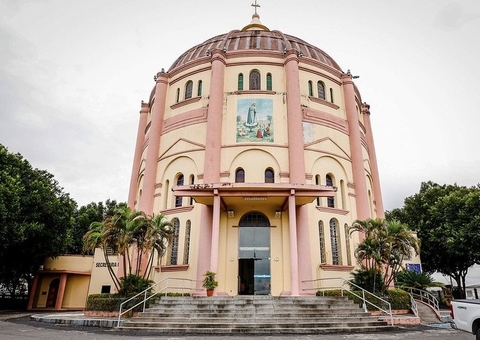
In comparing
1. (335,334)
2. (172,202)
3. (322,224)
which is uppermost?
(172,202)

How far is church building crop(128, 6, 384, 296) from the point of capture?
758 inches

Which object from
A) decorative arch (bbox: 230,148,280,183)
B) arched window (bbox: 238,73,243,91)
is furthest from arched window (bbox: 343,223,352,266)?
arched window (bbox: 238,73,243,91)

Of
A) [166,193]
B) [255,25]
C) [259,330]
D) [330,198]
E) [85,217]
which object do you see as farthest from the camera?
[85,217]

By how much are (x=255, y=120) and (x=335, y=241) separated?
884 centimetres

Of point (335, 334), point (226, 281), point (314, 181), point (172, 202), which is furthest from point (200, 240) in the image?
point (335, 334)

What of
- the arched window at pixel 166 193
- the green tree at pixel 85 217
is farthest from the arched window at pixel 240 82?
the green tree at pixel 85 217

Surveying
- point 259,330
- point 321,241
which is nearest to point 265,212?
point 321,241

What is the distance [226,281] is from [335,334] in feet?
27.9

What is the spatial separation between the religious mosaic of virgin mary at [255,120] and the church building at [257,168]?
0.07 meters

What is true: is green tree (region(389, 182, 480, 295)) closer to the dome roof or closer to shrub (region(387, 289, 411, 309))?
shrub (region(387, 289, 411, 309))

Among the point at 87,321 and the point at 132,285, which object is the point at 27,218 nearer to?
the point at 132,285

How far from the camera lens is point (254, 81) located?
80.0 ft

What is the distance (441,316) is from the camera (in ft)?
56.1

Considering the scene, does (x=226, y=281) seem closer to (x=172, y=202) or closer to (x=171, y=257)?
(x=171, y=257)
